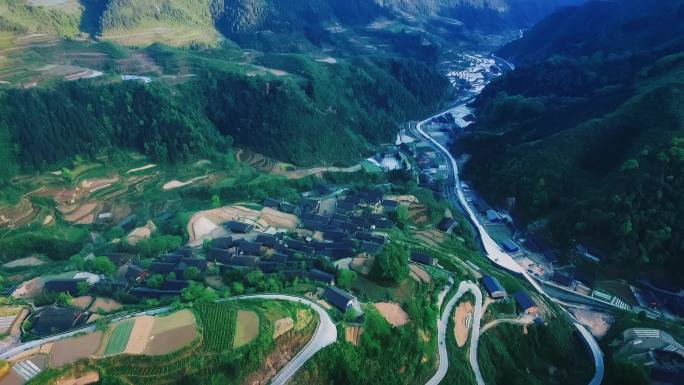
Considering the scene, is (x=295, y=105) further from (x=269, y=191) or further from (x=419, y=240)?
(x=419, y=240)

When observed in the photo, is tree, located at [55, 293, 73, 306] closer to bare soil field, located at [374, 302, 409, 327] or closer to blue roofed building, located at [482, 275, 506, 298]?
bare soil field, located at [374, 302, 409, 327]

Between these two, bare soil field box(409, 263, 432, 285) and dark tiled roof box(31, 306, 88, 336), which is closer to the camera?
dark tiled roof box(31, 306, 88, 336)

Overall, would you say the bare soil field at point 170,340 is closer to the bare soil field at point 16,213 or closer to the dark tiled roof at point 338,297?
the dark tiled roof at point 338,297

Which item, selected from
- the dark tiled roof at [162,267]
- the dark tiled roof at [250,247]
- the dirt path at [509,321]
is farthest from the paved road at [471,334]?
the dark tiled roof at [162,267]

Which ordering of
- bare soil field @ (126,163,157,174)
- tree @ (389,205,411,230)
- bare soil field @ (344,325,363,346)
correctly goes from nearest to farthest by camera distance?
bare soil field @ (344,325,363,346) → tree @ (389,205,411,230) → bare soil field @ (126,163,157,174)

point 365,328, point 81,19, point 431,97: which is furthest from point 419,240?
point 81,19

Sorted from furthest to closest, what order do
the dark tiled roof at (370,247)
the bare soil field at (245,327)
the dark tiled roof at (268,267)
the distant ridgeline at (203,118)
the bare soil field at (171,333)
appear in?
the distant ridgeline at (203,118) → the dark tiled roof at (370,247) → the dark tiled roof at (268,267) → the bare soil field at (245,327) → the bare soil field at (171,333)

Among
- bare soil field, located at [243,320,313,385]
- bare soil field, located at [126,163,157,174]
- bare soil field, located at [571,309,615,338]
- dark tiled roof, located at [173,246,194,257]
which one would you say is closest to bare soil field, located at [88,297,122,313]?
dark tiled roof, located at [173,246,194,257]
